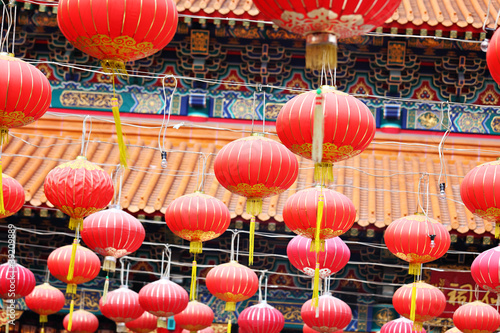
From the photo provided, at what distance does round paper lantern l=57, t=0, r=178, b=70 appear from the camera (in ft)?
16.8

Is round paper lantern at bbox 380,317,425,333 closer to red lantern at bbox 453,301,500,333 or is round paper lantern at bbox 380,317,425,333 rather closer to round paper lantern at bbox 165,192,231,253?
red lantern at bbox 453,301,500,333

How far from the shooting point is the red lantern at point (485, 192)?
7.03 metres

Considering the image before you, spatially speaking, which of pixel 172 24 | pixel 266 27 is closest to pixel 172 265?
pixel 266 27

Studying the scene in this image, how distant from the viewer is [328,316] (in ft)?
31.6

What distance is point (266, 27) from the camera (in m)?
11.3

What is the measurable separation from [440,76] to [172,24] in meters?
7.40

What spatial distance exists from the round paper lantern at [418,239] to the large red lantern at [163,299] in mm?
2975

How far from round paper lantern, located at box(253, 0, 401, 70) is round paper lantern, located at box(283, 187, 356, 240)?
3465mm

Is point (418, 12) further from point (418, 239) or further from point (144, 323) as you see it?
point (144, 323)

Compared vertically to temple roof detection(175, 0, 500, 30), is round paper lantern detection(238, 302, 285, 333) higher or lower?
lower

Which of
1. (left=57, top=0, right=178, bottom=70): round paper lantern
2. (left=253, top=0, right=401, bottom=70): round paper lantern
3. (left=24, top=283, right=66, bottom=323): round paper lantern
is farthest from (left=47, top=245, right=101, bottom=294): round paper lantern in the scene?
(left=253, top=0, right=401, bottom=70): round paper lantern

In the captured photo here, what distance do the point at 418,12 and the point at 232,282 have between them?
4.68m

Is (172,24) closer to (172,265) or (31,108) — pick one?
(31,108)

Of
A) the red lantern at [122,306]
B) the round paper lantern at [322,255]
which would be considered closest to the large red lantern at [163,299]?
the red lantern at [122,306]
